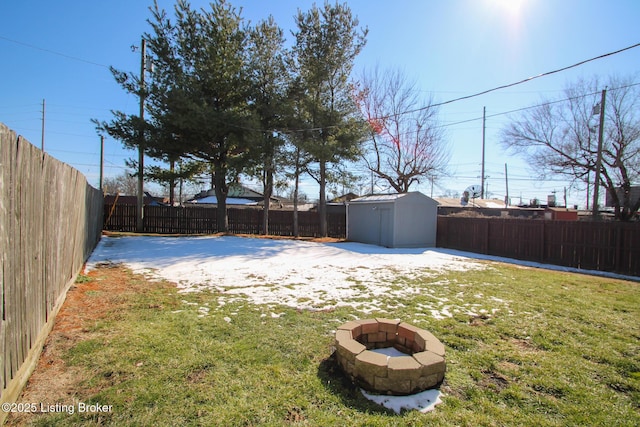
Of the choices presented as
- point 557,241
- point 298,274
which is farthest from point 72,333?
point 557,241

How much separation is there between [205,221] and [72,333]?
1306 centimetres

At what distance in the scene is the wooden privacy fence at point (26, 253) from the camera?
190 centimetres

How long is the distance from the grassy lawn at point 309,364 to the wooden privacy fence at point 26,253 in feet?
→ 0.91

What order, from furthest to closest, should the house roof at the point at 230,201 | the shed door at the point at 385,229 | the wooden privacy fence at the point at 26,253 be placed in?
→ the house roof at the point at 230,201 < the shed door at the point at 385,229 < the wooden privacy fence at the point at 26,253

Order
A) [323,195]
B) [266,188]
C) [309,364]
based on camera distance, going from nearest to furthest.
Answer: [309,364] → [266,188] → [323,195]

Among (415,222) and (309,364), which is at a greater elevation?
(415,222)

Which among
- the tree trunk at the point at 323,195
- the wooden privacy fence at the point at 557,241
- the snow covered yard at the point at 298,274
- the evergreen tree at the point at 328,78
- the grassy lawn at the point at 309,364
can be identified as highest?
the evergreen tree at the point at 328,78

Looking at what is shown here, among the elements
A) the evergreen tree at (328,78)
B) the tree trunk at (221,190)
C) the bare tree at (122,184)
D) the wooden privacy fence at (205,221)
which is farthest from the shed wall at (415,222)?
the bare tree at (122,184)

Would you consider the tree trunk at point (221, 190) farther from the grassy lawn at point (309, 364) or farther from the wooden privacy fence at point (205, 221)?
the grassy lawn at point (309, 364)

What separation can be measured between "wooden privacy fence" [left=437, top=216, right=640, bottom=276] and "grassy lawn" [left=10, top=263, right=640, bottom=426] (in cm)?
495

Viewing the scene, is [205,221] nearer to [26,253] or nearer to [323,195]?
[323,195]

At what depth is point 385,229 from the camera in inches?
474

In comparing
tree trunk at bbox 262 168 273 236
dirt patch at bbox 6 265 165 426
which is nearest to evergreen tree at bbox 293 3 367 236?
tree trunk at bbox 262 168 273 236

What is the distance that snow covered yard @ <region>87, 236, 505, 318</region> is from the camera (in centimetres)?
448
